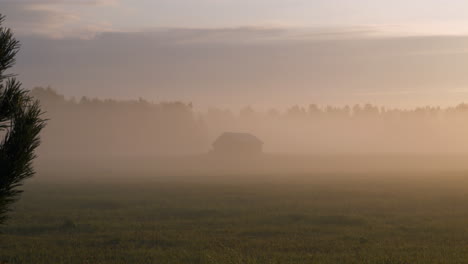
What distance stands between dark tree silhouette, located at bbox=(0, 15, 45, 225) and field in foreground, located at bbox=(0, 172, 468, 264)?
8.34 metres

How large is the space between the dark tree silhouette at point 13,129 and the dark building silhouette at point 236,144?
106 m

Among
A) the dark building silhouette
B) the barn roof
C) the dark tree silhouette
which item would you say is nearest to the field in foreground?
the dark tree silhouette

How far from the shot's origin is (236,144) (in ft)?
382

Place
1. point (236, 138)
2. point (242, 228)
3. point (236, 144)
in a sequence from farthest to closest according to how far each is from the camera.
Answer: point (236, 138) < point (236, 144) < point (242, 228)

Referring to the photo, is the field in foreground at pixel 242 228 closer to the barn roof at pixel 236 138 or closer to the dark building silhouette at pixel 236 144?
the dark building silhouette at pixel 236 144

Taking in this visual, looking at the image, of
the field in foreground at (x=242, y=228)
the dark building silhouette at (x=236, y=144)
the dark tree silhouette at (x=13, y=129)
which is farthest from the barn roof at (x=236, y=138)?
the dark tree silhouette at (x=13, y=129)

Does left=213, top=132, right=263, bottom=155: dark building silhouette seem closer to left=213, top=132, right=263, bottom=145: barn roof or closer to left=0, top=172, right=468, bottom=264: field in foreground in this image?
left=213, top=132, right=263, bottom=145: barn roof

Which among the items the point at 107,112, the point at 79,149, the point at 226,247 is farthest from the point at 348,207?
the point at 107,112

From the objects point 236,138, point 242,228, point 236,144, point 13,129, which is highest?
point 236,138

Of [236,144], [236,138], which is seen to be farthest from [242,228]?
[236,138]

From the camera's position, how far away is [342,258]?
18359mm

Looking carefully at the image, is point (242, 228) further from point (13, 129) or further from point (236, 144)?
point (236, 144)

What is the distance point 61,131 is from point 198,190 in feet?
418

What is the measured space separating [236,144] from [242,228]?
9163 cm
